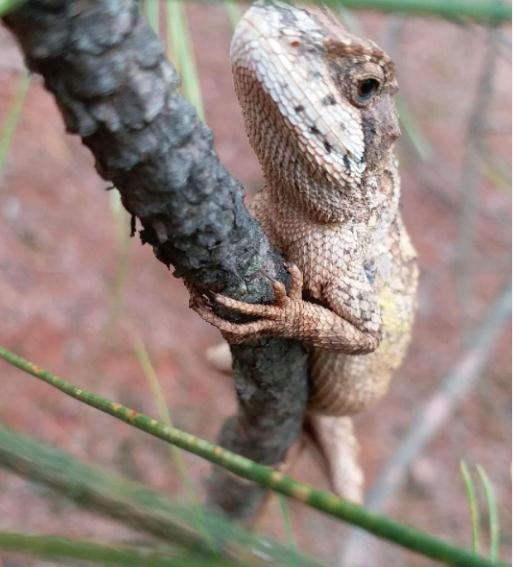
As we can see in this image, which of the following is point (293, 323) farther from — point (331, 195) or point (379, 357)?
point (379, 357)

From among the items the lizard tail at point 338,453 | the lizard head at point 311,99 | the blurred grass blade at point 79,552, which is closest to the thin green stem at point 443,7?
the blurred grass blade at point 79,552

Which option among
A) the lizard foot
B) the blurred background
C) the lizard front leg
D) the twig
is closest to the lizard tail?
the lizard front leg

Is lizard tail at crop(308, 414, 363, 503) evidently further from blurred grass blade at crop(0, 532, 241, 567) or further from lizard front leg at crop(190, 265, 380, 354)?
blurred grass blade at crop(0, 532, 241, 567)

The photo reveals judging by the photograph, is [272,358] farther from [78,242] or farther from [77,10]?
[78,242]

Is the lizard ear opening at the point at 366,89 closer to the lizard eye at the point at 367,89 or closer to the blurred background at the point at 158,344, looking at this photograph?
the lizard eye at the point at 367,89

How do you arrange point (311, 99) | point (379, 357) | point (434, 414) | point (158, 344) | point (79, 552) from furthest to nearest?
point (158, 344)
point (434, 414)
point (379, 357)
point (311, 99)
point (79, 552)

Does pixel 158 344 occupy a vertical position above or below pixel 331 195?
below

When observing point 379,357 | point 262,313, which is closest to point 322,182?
point 262,313

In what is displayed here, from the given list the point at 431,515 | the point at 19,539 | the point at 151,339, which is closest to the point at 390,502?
the point at 431,515
